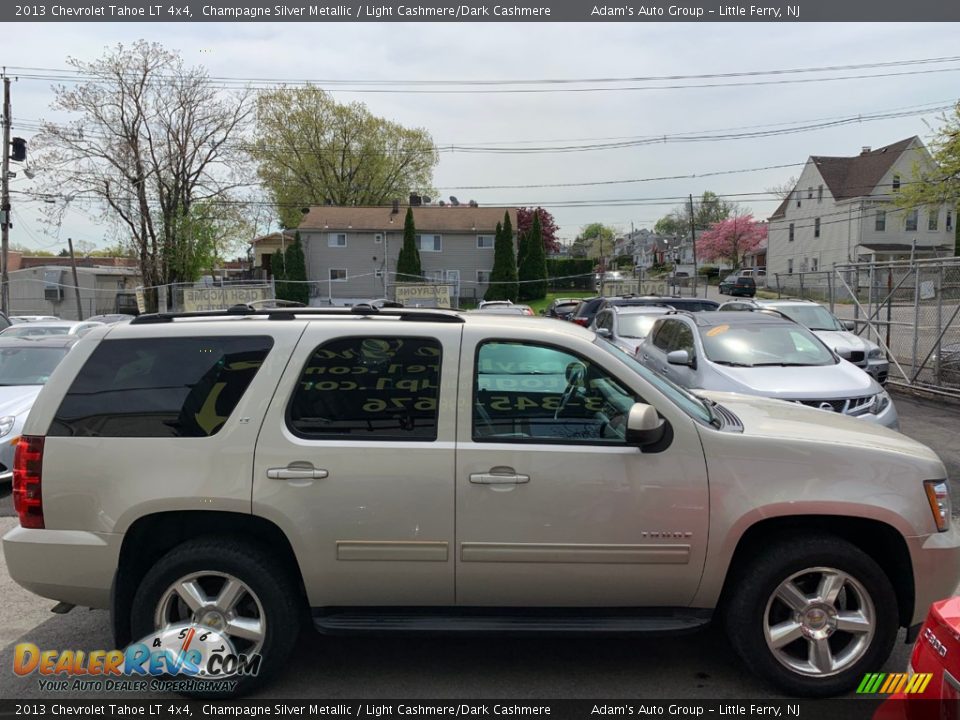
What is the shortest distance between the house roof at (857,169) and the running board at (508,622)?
157ft

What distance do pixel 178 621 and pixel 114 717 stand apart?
1.61 ft

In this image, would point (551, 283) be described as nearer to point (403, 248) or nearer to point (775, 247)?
point (403, 248)

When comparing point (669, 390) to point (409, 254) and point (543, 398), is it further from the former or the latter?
point (409, 254)

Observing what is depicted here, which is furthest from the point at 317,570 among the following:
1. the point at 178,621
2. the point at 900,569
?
the point at 900,569

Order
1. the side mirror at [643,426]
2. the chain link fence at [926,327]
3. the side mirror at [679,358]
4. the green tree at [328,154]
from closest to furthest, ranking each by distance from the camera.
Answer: the side mirror at [643,426] < the side mirror at [679,358] < the chain link fence at [926,327] < the green tree at [328,154]

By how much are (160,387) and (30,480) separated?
75 centimetres

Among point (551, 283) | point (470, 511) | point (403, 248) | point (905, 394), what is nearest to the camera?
point (470, 511)

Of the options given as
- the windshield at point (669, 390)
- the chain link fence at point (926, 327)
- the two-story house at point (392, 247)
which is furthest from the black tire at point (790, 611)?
the two-story house at point (392, 247)

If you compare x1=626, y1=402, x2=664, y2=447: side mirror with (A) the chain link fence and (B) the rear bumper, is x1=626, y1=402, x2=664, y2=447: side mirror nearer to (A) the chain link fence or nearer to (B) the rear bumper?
(B) the rear bumper

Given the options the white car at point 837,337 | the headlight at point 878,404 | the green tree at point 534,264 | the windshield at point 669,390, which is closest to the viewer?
the windshield at point 669,390

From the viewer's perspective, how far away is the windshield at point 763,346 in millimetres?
8023

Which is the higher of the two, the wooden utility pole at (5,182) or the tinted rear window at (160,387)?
the wooden utility pole at (5,182)

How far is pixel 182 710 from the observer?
11.0 ft

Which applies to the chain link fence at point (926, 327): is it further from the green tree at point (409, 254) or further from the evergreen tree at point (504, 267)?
the green tree at point (409, 254)
